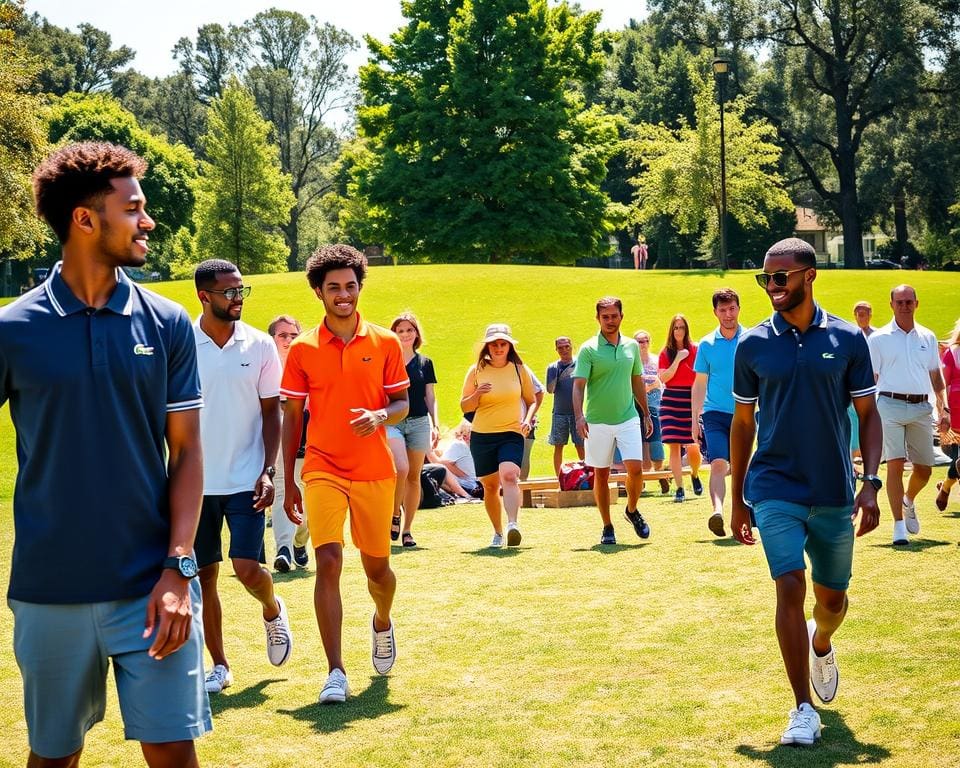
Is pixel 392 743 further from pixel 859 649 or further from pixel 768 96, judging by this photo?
pixel 768 96

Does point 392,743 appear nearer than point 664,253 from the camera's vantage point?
Yes

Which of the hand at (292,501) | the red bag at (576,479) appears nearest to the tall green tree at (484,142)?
the red bag at (576,479)

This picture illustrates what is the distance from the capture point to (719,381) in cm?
1265

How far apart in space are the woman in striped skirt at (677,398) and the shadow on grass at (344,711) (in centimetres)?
1025

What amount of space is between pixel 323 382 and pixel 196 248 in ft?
208

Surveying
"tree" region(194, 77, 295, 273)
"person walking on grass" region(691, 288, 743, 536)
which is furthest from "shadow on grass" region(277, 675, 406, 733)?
"tree" region(194, 77, 295, 273)

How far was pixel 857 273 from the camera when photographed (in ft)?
139

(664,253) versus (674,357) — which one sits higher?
(664,253)

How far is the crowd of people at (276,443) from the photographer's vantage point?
12.2ft

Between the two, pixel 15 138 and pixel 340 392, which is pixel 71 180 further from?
pixel 15 138

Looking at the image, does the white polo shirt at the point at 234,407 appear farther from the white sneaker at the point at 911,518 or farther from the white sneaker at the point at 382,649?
the white sneaker at the point at 911,518

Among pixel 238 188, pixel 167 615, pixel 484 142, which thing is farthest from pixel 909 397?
pixel 238 188

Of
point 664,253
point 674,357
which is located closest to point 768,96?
point 664,253

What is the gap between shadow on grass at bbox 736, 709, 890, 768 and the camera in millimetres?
5688
